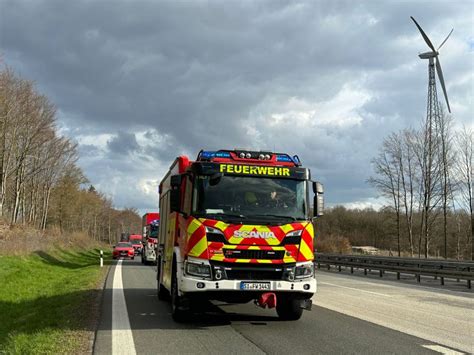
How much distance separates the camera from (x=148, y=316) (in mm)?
9633

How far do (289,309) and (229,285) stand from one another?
6.32 ft

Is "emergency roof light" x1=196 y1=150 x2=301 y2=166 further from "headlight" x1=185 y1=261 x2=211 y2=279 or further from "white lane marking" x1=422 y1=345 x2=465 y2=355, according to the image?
"white lane marking" x1=422 y1=345 x2=465 y2=355

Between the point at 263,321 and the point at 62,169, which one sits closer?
the point at 263,321

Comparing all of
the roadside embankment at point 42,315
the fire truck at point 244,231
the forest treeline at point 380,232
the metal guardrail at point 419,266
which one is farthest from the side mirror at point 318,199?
the forest treeline at point 380,232

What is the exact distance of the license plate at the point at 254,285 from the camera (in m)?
7.96

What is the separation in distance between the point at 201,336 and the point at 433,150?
4375 centimetres

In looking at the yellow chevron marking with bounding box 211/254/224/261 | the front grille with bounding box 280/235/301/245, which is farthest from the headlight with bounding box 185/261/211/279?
the front grille with bounding box 280/235/301/245

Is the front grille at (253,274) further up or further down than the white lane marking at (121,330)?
further up

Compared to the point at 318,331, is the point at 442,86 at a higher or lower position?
higher

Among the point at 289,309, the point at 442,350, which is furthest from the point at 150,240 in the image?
the point at 442,350

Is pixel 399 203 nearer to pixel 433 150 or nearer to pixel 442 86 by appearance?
pixel 433 150

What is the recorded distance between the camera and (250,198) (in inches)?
336

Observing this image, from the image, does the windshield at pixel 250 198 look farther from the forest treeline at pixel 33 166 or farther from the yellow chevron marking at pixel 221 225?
the forest treeline at pixel 33 166

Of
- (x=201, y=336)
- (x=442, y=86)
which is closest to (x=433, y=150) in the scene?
(x=442, y=86)
